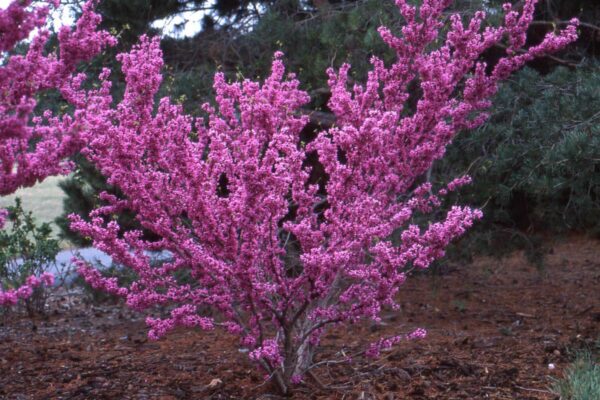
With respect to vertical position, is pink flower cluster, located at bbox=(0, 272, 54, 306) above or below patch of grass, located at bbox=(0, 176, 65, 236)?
above

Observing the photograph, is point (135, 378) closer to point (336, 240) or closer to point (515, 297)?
point (336, 240)

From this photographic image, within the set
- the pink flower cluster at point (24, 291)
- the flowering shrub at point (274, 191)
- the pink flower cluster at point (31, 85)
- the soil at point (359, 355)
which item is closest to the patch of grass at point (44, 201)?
the soil at point (359, 355)

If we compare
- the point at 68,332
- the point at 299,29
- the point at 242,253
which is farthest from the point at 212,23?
the point at 242,253

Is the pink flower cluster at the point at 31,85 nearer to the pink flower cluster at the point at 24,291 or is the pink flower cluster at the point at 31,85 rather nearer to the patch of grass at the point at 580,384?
the pink flower cluster at the point at 24,291

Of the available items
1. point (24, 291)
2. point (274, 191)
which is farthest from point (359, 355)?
point (24, 291)

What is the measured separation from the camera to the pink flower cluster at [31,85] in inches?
91.1

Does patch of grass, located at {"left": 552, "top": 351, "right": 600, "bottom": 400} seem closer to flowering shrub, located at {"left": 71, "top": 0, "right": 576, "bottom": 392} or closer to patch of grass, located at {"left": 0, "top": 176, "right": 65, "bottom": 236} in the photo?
flowering shrub, located at {"left": 71, "top": 0, "right": 576, "bottom": 392}

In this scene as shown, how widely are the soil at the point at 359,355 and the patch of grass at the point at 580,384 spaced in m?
0.12

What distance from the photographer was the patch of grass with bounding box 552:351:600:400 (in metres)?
3.30

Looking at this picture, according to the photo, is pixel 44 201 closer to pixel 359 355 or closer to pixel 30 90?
pixel 359 355

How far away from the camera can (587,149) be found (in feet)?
12.8

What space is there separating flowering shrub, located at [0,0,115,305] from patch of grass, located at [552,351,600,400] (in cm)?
244

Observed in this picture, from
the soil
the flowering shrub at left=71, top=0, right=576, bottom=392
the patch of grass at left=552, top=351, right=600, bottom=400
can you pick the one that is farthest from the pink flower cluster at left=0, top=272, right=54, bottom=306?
the patch of grass at left=552, top=351, right=600, bottom=400

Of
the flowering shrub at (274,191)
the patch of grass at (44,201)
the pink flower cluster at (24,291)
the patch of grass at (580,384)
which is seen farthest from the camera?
the patch of grass at (44,201)
